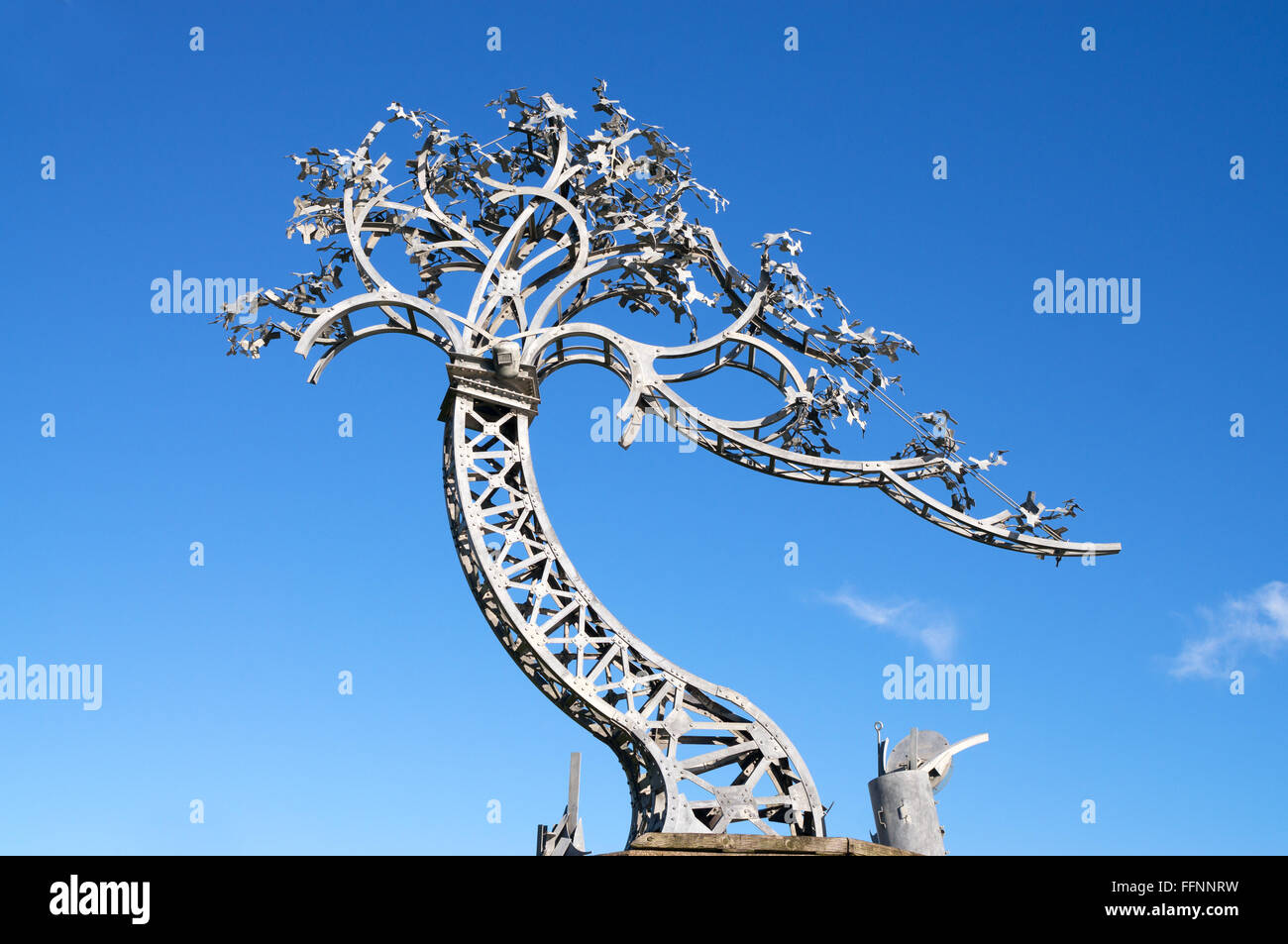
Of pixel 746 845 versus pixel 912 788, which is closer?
pixel 746 845

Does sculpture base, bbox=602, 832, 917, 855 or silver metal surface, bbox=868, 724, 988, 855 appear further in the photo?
silver metal surface, bbox=868, 724, 988, 855

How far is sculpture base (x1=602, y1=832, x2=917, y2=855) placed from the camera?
1212 cm

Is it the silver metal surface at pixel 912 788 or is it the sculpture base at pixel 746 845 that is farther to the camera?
the silver metal surface at pixel 912 788

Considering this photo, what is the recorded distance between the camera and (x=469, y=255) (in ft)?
55.8

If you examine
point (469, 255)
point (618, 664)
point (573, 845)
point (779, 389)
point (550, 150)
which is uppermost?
point (550, 150)

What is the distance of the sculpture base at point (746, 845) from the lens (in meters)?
12.1

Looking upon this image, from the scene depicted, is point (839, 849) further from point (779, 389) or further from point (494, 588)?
point (779, 389)

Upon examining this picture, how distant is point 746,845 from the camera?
40.6 ft

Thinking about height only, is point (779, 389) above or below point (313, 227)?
below

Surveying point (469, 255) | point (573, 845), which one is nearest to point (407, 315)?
point (469, 255)
